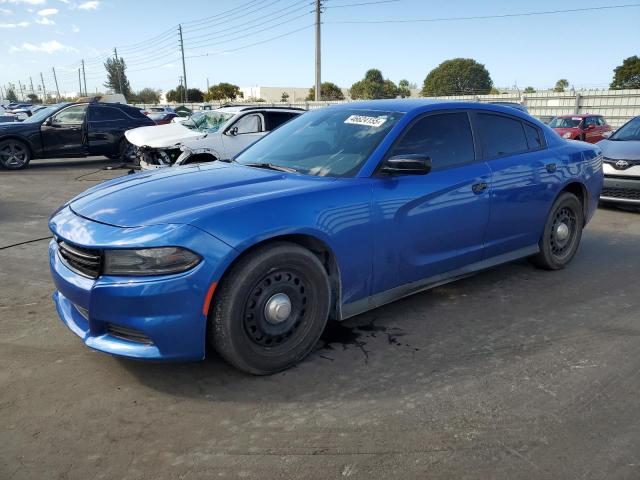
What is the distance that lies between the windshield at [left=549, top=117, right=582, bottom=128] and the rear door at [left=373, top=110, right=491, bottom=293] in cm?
1515

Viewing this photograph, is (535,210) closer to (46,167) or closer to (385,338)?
(385,338)

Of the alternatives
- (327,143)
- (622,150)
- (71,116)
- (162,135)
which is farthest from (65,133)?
(622,150)

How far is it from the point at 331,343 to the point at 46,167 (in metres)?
12.8

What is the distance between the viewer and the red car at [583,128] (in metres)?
16.7

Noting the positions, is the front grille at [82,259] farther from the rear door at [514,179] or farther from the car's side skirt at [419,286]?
the rear door at [514,179]

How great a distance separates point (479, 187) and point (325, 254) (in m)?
1.48

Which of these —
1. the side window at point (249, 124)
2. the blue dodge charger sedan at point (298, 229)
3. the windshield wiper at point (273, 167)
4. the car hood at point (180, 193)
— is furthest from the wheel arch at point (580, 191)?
the side window at point (249, 124)

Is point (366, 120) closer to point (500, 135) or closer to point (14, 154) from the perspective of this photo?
point (500, 135)

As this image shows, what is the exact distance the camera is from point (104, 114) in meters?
13.5

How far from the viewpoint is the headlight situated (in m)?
2.58

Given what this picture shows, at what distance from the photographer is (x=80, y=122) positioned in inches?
515

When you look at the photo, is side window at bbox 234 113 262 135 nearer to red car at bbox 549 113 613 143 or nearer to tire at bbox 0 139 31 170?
tire at bbox 0 139 31 170

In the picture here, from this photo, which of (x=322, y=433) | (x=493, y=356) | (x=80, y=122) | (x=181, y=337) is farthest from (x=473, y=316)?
(x=80, y=122)

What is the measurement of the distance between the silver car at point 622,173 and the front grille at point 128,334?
24.8 ft
